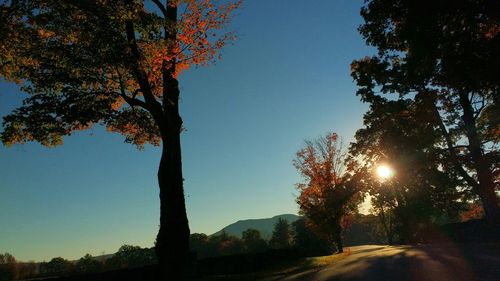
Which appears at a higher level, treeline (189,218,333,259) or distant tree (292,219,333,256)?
treeline (189,218,333,259)

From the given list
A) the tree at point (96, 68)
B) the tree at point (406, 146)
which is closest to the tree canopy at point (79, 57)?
the tree at point (96, 68)

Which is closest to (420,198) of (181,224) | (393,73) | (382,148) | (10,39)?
(382,148)

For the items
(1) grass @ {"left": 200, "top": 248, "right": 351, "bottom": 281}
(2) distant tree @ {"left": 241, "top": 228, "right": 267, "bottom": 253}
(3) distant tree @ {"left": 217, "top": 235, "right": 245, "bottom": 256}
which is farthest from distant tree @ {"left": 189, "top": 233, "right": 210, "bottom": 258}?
(1) grass @ {"left": 200, "top": 248, "right": 351, "bottom": 281}

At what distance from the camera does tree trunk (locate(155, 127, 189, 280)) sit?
15.2m

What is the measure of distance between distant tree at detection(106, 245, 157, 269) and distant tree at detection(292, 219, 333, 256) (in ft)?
200

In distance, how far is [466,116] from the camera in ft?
101

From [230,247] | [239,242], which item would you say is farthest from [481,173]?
[239,242]

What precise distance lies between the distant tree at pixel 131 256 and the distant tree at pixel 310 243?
6107 cm

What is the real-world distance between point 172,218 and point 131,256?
452ft

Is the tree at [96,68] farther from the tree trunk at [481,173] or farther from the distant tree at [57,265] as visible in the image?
the distant tree at [57,265]

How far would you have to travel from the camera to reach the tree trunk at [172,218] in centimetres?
1517

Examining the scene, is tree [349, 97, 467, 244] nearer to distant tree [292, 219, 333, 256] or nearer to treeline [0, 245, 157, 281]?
distant tree [292, 219, 333, 256]

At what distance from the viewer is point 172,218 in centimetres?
1555

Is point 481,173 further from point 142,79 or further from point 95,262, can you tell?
point 95,262
